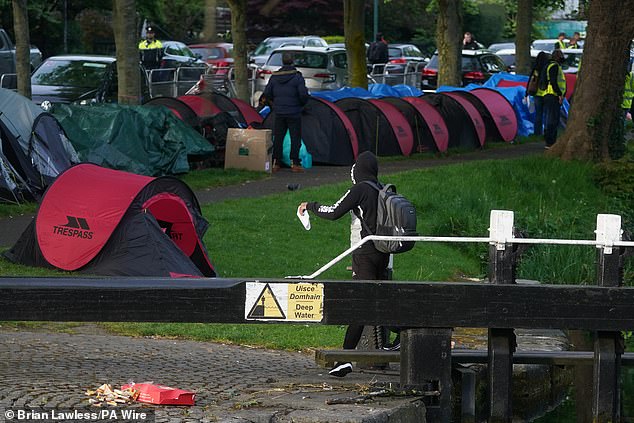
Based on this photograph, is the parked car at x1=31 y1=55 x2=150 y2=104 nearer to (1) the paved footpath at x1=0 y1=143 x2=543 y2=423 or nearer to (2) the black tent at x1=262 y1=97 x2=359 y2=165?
(2) the black tent at x1=262 y1=97 x2=359 y2=165

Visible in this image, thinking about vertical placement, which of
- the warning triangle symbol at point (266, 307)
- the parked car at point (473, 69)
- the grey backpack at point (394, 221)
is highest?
the grey backpack at point (394, 221)

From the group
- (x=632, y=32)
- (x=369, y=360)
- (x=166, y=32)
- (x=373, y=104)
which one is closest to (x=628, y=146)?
(x=632, y=32)

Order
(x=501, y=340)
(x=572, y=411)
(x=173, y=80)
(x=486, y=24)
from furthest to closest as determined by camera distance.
Answer: (x=486, y=24), (x=173, y=80), (x=572, y=411), (x=501, y=340)

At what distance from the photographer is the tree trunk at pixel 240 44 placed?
2645cm

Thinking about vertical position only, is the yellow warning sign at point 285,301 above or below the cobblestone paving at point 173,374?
above

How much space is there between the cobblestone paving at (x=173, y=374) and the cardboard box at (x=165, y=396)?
7 centimetres

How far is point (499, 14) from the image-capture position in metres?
68.4

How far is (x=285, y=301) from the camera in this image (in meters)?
8.64

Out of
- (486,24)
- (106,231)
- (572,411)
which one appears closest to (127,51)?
(106,231)

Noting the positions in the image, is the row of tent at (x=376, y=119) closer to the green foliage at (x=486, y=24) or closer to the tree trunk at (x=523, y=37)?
the tree trunk at (x=523, y=37)

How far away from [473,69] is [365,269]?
29.2 m

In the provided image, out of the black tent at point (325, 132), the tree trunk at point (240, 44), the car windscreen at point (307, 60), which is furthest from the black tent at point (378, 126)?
the car windscreen at point (307, 60)

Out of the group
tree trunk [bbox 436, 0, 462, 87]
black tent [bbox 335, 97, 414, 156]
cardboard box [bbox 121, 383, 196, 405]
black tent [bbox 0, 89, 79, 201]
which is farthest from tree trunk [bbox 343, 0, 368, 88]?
cardboard box [bbox 121, 383, 196, 405]

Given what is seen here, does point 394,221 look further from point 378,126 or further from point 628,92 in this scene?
point 628,92
